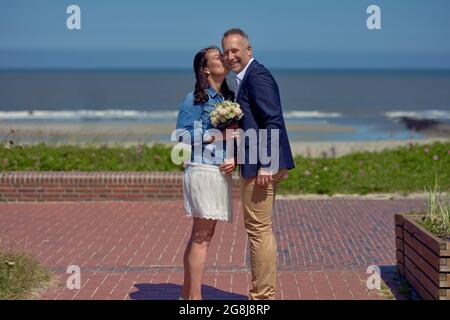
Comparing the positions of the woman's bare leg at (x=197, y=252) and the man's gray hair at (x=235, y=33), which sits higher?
the man's gray hair at (x=235, y=33)

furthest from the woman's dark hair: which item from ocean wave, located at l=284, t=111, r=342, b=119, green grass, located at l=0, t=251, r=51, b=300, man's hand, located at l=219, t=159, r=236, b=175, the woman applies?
ocean wave, located at l=284, t=111, r=342, b=119

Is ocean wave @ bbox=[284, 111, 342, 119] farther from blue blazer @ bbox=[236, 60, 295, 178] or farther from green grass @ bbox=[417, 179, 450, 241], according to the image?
blue blazer @ bbox=[236, 60, 295, 178]

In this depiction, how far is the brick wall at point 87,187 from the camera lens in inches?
429

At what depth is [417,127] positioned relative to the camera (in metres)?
35.2

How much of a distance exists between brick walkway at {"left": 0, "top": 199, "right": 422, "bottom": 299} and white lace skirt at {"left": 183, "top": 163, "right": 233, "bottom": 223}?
1.05 m

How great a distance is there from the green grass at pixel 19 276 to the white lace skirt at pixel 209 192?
5.54 feet

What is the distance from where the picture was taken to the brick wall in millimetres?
10891

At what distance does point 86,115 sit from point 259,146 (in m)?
38.7

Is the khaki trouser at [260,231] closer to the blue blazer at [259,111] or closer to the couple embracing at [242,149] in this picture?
the couple embracing at [242,149]

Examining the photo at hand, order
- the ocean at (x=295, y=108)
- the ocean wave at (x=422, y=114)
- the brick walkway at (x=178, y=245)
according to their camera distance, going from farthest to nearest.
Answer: the ocean wave at (x=422, y=114), the ocean at (x=295, y=108), the brick walkway at (x=178, y=245)

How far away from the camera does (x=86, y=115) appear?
43219 mm

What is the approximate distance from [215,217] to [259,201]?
0.34 metres

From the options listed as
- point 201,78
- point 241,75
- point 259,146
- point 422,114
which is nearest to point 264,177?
point 259,146

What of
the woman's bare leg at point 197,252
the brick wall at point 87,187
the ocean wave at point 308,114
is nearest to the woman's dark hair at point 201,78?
the woman's bare leg at point 197,252
